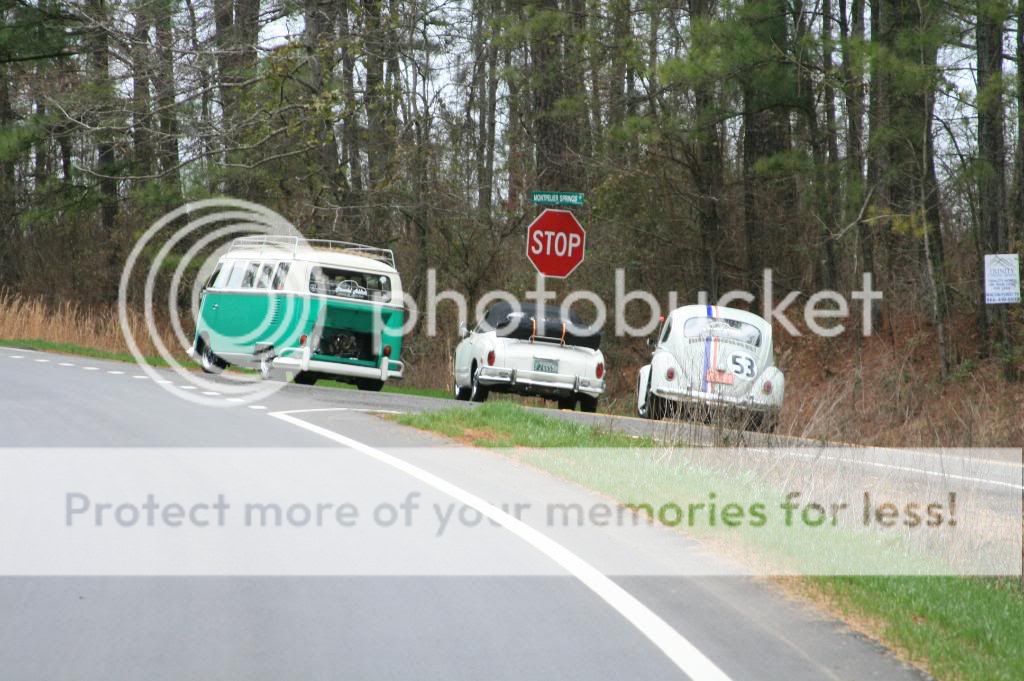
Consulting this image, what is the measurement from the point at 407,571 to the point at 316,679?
7.00ft

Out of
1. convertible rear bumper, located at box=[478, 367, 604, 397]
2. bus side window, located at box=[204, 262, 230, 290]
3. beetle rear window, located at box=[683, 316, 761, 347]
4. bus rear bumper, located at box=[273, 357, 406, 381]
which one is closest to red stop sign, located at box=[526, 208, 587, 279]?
beetle rear window, located at box=[683, 316, 761, 347]

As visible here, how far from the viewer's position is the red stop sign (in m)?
20.8

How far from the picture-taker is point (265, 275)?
23.5 m

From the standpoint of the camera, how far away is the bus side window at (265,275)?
23.4 metres

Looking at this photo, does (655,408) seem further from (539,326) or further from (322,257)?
(322,257)

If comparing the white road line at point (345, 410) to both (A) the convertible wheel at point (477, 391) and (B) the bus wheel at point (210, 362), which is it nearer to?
(A) the convertible wheel at point (477, 391)

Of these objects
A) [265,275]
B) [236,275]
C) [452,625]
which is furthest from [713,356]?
[452,625]

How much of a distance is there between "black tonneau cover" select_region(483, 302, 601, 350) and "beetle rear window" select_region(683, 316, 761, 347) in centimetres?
214

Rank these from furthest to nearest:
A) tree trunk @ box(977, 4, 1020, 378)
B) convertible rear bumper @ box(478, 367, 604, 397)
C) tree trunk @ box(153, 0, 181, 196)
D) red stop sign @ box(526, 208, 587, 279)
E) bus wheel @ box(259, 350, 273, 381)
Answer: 1. tree trunk @ box(153, 0, 181, 196)
2. tree trunk @ box(977, 4, 1020, 378)
3. convertible rear bumper @ box(478, 367, 604, 397)
4. bus wheel @ box(259, 350, 273, 381)
5. red stop sign @ box(526, 208, 587, 279)

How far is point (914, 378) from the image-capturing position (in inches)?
1027

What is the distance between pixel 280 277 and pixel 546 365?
4470mm

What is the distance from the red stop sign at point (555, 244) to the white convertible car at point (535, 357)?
2.40 metres

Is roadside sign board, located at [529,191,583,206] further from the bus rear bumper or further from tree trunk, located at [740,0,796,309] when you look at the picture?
tree trunk, located at [740,0,796,309]

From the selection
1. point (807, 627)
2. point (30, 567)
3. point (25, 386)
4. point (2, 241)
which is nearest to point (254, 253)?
point (25, 386)
